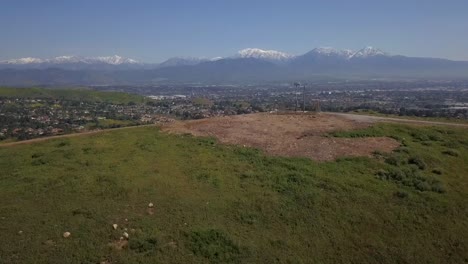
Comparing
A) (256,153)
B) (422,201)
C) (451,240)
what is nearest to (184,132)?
(256,153)

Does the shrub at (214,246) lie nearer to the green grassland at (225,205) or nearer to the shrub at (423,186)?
the green grassland at (225,205)

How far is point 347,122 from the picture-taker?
2433 cm

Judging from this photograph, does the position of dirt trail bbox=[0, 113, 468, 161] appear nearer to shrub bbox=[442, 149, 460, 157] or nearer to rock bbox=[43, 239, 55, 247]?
shrub bbox=[442, 149, 460, 157]

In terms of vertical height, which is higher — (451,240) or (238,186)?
(238,186)

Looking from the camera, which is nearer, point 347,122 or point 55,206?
point 55,206

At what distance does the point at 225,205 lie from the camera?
13867 mm

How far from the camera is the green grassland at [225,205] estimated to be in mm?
11531

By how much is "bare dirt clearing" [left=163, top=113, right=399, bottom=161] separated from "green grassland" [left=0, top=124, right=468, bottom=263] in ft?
3.30

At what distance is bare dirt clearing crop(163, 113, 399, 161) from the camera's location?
19.1m

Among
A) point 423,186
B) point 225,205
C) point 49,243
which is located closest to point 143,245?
point 49,243

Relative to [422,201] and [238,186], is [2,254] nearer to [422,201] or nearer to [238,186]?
[238,186]

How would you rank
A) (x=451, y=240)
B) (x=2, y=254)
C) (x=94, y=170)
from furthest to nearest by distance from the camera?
(x=94, y=170) < (x=451, y=240) < (x=2, y=254)

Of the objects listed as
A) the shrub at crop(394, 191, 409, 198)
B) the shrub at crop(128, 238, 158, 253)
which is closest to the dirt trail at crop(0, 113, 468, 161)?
the shrub at crop(394, 191, 409, 198)

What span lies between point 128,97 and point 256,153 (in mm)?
81566
